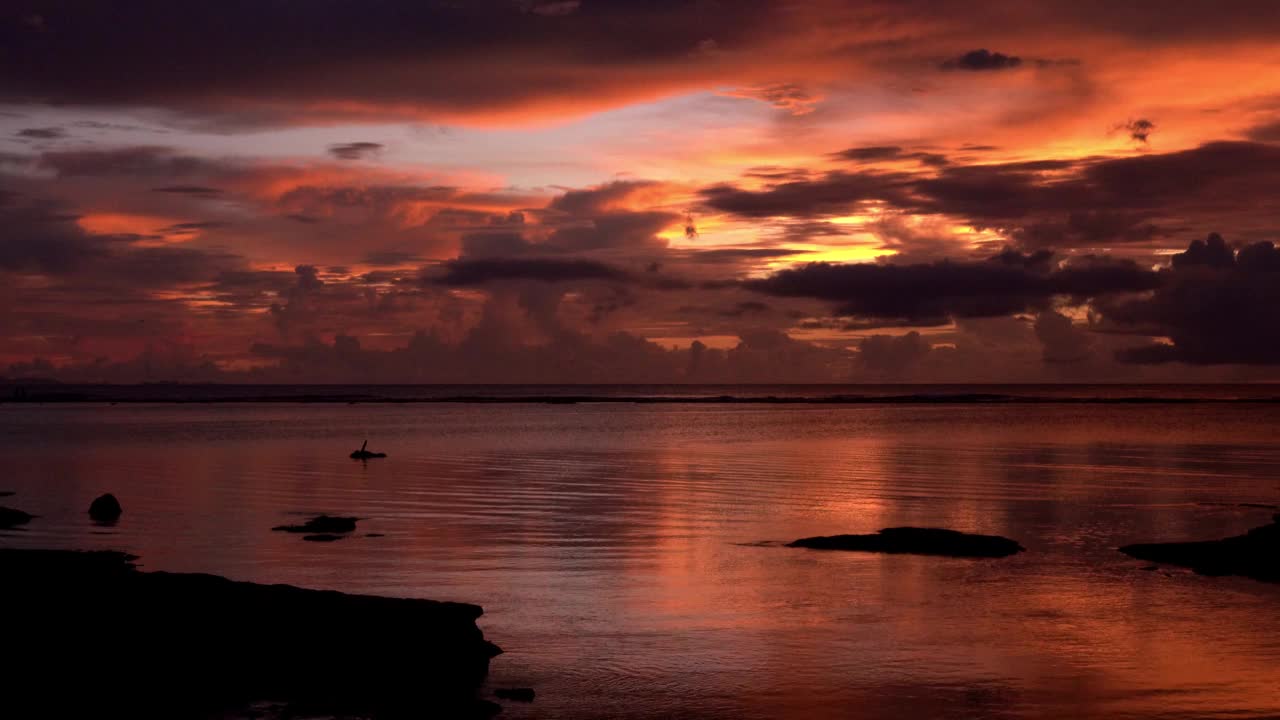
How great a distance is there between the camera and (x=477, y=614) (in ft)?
76.3

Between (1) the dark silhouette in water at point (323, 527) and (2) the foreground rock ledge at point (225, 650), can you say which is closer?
(2) the foreground rock ledge at point (225, 650)

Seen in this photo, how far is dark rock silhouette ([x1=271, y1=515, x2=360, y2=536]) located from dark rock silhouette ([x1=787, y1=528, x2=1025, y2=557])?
1766 centimetres

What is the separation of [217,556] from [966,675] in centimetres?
2557

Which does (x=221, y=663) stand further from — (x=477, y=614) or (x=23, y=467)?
(x=23, y=467)

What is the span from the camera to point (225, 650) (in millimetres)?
21641

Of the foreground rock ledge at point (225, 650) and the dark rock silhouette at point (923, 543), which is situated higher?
the foreground rock ledge at point (225, 650)

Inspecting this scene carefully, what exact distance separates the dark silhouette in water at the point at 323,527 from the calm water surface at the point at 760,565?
0.85m

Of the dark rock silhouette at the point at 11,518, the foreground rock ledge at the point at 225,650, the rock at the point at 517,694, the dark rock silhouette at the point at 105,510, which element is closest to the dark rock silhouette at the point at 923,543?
the foreground rock ledge at the point at 225,650

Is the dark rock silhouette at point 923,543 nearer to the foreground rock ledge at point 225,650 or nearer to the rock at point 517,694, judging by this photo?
the foreground rock ledge at point 225,650

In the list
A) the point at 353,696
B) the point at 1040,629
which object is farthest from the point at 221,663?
the point at 1040,629

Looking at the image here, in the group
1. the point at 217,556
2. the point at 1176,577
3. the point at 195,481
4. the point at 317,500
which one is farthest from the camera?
the point at 195,481

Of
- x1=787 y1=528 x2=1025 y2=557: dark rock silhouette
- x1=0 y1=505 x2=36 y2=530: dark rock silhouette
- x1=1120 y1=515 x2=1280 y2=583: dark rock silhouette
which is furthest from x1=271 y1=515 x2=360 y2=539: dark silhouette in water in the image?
x1=1120 y1=515 x2=1280 y2=583: dark rock silhouette

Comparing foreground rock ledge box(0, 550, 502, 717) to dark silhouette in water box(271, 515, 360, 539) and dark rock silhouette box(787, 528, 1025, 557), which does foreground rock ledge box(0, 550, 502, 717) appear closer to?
dark rock silhouette box(787, 528, 1025, 557)

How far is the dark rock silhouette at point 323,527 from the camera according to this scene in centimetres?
4328
